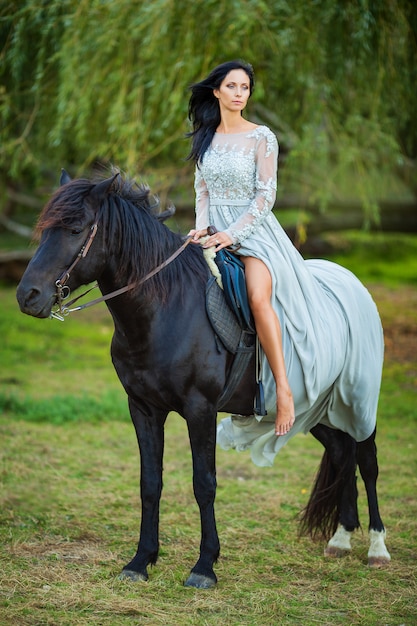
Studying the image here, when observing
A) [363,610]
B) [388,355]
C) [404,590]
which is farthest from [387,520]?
[388,355]

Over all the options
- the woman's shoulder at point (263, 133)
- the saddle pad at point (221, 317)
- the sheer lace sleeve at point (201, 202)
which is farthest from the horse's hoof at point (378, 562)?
the woman's shoulder at point (263, 133)

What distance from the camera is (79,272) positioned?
323cm

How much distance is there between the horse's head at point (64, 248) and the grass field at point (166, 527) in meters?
1.27

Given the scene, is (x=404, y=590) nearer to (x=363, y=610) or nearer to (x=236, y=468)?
(x=363, y=610)

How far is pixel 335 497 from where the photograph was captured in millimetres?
4176

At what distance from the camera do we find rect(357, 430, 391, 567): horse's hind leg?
3.95m

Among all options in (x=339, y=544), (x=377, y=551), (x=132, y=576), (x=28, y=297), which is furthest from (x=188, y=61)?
(x=132, y=576)

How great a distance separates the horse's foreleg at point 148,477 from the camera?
3641 mm

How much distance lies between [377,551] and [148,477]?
1.25 m

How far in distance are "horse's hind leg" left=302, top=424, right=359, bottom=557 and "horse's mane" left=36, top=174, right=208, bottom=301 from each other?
1302 millimetres

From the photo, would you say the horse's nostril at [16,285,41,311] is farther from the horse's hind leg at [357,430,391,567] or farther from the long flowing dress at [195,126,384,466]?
the horse's hind leg at [357,430,391,567]

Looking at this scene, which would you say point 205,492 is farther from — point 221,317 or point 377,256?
point 377,256

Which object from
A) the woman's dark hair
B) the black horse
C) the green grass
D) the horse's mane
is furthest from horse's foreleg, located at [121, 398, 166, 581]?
the green grass

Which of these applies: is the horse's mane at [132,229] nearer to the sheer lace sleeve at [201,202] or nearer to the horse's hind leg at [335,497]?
the sheer lace sleeve at [201,202]
